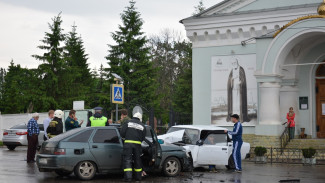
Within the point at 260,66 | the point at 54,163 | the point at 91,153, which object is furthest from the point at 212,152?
the point at 260,66

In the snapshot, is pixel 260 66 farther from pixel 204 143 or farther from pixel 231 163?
pixel 204 143

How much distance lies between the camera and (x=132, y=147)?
13086 millimetres

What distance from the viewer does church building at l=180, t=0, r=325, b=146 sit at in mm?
23891

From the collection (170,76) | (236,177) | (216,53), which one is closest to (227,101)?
(216,53)

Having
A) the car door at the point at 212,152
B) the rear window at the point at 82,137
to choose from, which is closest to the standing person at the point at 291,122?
the car door at the point at 212,152

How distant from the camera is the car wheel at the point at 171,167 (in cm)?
1450

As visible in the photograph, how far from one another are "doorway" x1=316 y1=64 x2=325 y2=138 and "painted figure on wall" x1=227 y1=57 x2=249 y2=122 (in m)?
3.75

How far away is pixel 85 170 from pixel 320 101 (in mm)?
16483

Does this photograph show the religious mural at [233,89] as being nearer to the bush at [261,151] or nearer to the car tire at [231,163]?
the bush at [261,151]

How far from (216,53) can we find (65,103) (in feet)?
73.9

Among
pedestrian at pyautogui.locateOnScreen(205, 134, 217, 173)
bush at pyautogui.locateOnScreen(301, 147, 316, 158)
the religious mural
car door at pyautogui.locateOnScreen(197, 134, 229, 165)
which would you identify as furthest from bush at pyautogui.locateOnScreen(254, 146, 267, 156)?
pedestrian at pyautogui.locateOnScreen(205, 134, 217, 173)

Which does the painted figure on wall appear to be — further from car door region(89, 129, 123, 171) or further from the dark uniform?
car door region(89, 129, 123, 171)

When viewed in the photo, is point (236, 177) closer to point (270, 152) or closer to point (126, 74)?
point (270, 152)

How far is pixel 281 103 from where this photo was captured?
2603 centimetres
